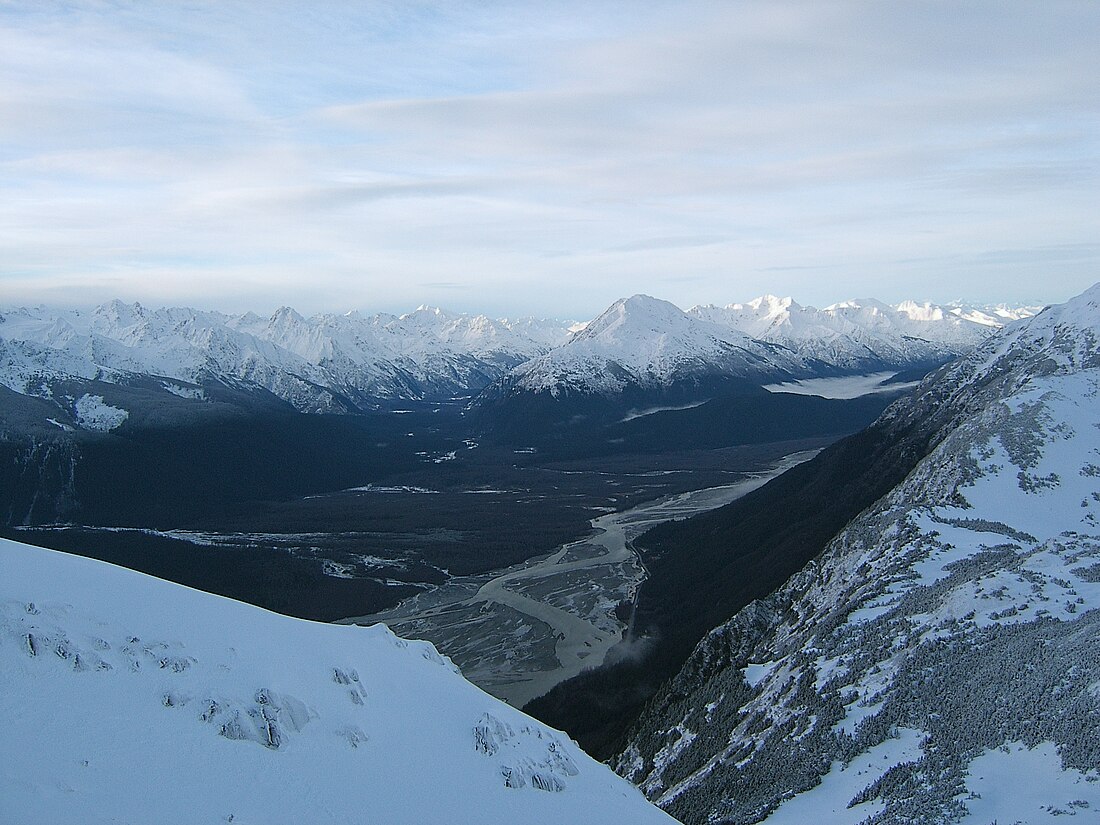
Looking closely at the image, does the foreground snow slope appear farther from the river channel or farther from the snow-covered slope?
the river channel

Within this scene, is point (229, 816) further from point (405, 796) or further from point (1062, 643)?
point (1062, 643)

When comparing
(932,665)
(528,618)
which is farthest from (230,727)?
(528,618)

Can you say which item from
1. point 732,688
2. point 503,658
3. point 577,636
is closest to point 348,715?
point 732,688

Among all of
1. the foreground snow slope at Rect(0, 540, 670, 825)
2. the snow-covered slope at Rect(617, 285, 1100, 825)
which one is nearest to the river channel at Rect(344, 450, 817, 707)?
the snow-covered slope at Rect(617, 285, 1100, 825)

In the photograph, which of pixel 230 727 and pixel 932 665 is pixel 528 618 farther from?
pixel 230 727

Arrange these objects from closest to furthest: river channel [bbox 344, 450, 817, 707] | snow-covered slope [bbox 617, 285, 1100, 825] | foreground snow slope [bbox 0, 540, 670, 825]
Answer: foreground snow slope [bbox 0, 540, 670, 825], snow-covered slope [bbox 617, 285, 1100, 825], river channel [bbox 344, 450, 817, 707]

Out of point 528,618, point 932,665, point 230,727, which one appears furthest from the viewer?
point 528,618

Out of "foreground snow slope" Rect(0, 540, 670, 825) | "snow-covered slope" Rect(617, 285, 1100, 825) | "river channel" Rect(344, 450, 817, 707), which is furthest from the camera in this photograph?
"river channel" Rect(344, 450, 817, 707)
